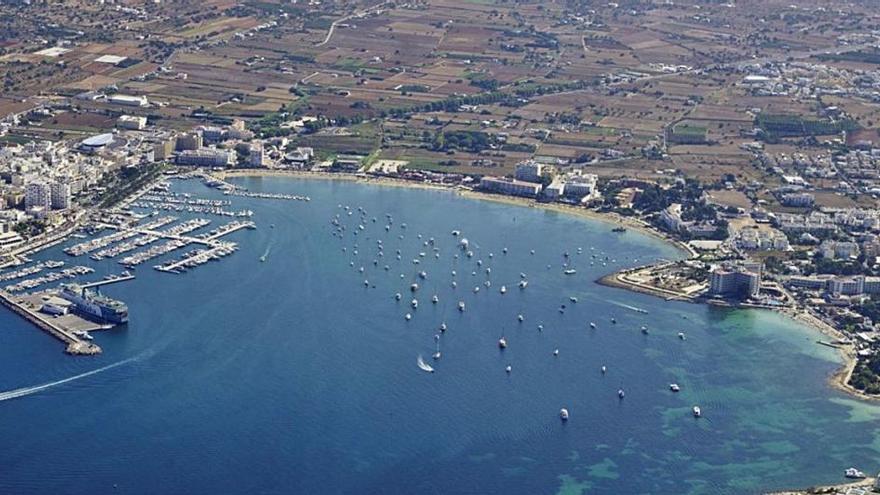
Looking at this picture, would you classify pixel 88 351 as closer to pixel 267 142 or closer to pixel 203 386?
pixel 203 386

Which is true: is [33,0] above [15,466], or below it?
above

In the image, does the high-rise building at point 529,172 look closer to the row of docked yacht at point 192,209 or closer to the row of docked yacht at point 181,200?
the row of docked yacht at point 192,209

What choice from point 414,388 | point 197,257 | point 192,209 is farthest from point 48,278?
point 414,388

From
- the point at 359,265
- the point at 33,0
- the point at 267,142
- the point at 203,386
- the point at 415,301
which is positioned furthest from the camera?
the point at 33,0

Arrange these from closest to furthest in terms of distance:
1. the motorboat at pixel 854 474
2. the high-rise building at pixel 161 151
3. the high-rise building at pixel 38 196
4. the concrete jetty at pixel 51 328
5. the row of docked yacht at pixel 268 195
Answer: the motorboat at pixel 854 474
the concrete jetty at pixel 51 328
the high-rise building at pixel 38 196
the row of docked yacht at pixel 268 195
the high-rise building at pixel 161 151

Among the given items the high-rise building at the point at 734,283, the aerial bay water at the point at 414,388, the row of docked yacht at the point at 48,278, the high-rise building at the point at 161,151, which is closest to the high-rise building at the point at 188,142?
the high-rise building at the point at 161,151

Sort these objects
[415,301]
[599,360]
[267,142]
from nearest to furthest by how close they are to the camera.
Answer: [599,360] → [415,301] → [267,142]

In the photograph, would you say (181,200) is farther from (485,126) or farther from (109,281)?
(485,126)

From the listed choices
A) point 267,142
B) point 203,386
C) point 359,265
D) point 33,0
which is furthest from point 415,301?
point 33,0
